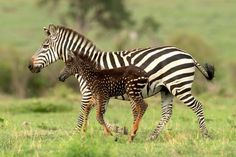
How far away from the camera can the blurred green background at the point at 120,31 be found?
33.9 m

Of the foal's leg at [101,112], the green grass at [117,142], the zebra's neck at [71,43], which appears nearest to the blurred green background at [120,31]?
the green grass at [117,142]

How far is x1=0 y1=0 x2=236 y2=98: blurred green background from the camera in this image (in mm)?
33906

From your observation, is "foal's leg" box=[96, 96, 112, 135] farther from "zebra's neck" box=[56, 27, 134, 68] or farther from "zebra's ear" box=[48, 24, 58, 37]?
"zebra's ear" box=[48, 24, 58, 37]

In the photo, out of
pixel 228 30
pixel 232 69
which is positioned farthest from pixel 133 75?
pixel 228 30

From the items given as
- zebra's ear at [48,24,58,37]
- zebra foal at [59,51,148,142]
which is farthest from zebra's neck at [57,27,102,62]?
zebra foal at [59,51,148,142]

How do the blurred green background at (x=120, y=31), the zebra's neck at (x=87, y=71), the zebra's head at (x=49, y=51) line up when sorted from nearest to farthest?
the zebra's neck at (x=87, y=71), the zebra's head at (x=49, y=51), the blurred green background at (x=120, y=31)

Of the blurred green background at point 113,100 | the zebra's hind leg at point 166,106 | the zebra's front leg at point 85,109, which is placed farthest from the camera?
the zebra's hind leg at point 166,106

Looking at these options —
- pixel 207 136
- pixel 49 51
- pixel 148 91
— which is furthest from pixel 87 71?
pixel 207 136

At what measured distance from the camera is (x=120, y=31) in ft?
151

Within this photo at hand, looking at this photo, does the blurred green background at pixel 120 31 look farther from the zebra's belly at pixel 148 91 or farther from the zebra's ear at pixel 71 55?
the zebra's ear at pixel 71 55

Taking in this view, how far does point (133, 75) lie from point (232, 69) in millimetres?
30101

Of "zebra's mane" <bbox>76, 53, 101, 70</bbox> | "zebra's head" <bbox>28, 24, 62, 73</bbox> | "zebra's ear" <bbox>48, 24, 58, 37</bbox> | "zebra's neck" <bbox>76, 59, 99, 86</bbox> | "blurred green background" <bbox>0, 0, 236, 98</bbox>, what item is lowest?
"zebra's neck" <bbox>76, 59, 99, 86</bbox>

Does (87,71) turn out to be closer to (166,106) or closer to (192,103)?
(166,106)

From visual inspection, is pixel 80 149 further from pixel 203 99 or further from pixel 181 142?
pixel 203 99
